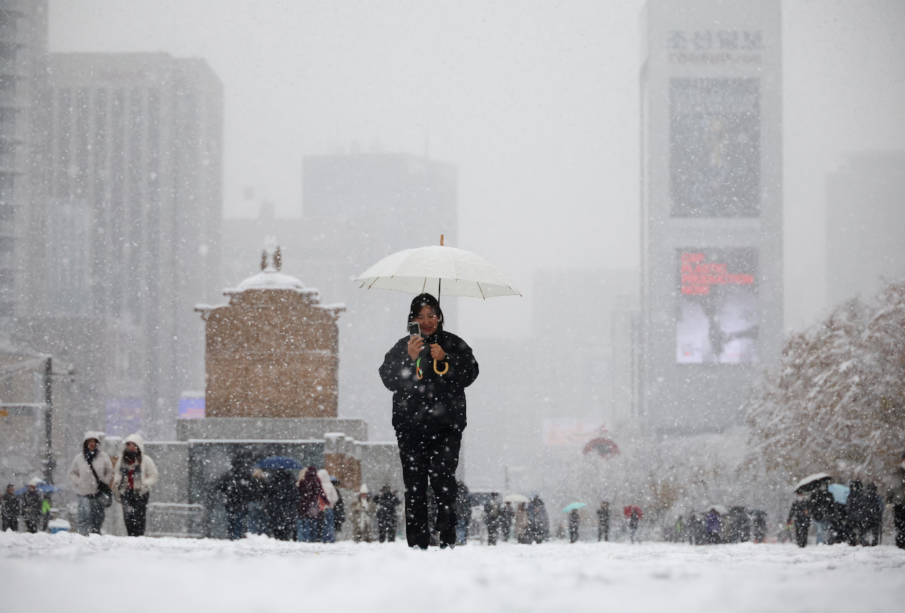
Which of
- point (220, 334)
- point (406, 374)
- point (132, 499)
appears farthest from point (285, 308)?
point (406, 374)

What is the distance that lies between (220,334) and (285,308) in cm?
235

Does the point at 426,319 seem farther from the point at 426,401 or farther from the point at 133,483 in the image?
the point at 133,483

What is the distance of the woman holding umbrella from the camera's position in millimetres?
6727

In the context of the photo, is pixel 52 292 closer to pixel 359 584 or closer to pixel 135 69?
pixel 135 69

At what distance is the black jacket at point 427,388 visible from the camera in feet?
22.0

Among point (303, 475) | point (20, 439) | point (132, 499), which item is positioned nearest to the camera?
point (132, 499)

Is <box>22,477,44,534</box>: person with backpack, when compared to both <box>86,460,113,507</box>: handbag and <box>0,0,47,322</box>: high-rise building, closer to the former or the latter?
<box>86,460,113,507</box>: handbag

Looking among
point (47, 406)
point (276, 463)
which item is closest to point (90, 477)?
point (276, 463)

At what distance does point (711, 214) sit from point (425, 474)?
11150 centimetres

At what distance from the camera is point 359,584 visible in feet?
12.8

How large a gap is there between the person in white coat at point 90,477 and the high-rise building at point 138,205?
123632mm

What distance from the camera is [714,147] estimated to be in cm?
11462

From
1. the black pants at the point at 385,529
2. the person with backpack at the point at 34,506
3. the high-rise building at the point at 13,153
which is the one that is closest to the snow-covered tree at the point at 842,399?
the black pants at the point at 385,529

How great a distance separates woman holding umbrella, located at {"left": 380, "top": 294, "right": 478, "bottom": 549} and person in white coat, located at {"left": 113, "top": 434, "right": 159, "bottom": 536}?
630 centimetres
